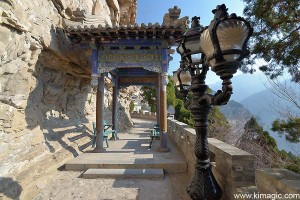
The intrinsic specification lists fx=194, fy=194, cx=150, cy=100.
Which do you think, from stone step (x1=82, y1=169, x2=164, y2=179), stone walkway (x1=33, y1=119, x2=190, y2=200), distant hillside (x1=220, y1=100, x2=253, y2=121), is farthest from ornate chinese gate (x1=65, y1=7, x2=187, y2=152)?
distant hillside (x1=220, y1=100, x2=253, y2=121)

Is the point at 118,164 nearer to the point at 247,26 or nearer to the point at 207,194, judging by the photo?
the point at 207,194

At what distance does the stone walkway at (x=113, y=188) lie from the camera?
417cm

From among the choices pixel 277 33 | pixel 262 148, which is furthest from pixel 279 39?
pixel 262 148

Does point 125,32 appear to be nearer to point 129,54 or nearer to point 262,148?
point 129,54

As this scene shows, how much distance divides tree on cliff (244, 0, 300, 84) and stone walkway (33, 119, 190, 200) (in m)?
5.46

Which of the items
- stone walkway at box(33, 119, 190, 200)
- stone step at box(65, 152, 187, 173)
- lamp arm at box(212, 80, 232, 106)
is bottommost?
stone walkway at box(33, 119, 190, 200)

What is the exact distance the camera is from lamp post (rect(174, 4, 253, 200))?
1.89 m

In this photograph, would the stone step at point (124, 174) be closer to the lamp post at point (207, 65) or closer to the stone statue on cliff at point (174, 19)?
the lamp post at point (207, 65)

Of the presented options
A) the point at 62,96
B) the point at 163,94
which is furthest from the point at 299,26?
the point at 62,96

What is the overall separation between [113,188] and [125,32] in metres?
4.89

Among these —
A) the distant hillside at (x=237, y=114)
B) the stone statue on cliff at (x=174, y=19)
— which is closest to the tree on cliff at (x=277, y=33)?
the stone statue on cliff at (x=174, y=19)

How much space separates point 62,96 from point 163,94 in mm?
4284

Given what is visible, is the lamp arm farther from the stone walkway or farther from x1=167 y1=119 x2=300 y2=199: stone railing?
the stone walkway

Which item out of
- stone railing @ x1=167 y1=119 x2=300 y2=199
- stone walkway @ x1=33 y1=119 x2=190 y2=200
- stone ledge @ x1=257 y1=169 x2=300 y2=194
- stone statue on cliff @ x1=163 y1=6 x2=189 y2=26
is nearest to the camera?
stone ledge @ x1=257 y1=169 x2=300 y2=194
